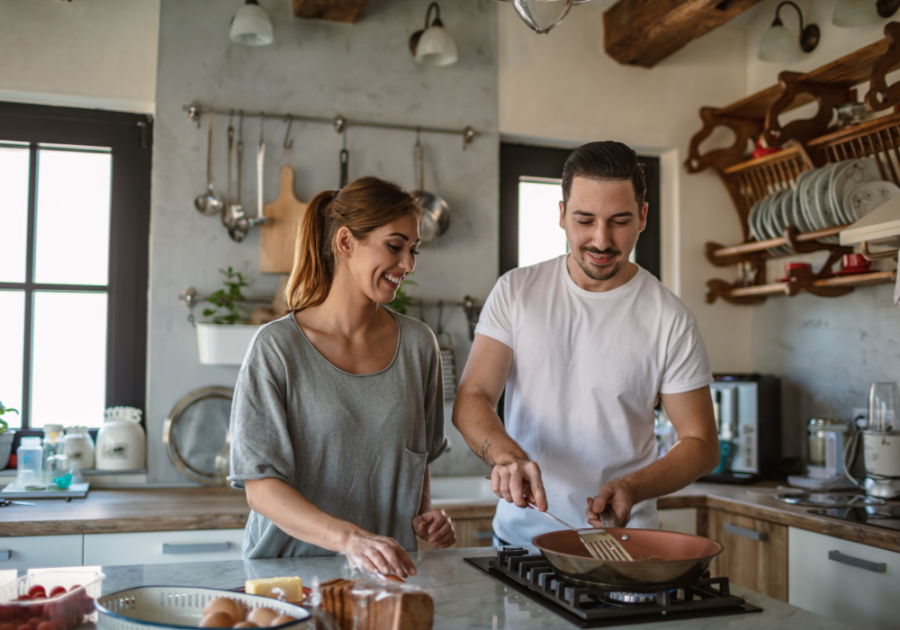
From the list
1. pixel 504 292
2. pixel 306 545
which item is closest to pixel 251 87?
pixel 504 292

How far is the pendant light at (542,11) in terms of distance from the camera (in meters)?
1.21

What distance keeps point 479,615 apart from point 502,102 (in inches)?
90.6

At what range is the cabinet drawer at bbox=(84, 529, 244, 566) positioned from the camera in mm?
2064

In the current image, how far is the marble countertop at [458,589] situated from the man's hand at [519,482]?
0.14 m

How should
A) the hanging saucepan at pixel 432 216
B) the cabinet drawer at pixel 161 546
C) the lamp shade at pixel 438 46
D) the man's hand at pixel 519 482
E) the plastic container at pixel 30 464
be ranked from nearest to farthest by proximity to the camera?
the man's hand at pixel 519 482
the cabinet drawer at pixel 161 546
the plastic container at pixel 30 464
the lamp shade at pixel 438 46
the hanging saucepan at pixel 432 216

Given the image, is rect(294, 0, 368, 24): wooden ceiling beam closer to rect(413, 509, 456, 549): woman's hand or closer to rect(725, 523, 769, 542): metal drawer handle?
rect(413, 509, 456, 549): woman's hand

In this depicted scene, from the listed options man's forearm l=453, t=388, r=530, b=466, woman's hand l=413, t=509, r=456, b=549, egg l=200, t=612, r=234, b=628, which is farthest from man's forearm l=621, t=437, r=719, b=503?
egg l=200, t=612, r=234, b=628

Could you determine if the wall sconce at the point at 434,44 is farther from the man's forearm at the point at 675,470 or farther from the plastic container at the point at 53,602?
the plastic container at the point at 53,602

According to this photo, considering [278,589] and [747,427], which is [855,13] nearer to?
[747,427]

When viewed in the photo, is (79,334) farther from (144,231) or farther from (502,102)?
(502,102)

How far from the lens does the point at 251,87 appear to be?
2748 millimetres

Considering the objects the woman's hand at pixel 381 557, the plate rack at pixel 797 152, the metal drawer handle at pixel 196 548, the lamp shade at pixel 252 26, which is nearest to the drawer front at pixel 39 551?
the metal drawer handle at pixel 196 548

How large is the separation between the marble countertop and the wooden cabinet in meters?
1.11

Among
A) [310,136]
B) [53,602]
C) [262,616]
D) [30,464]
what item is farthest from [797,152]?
[30,464]
